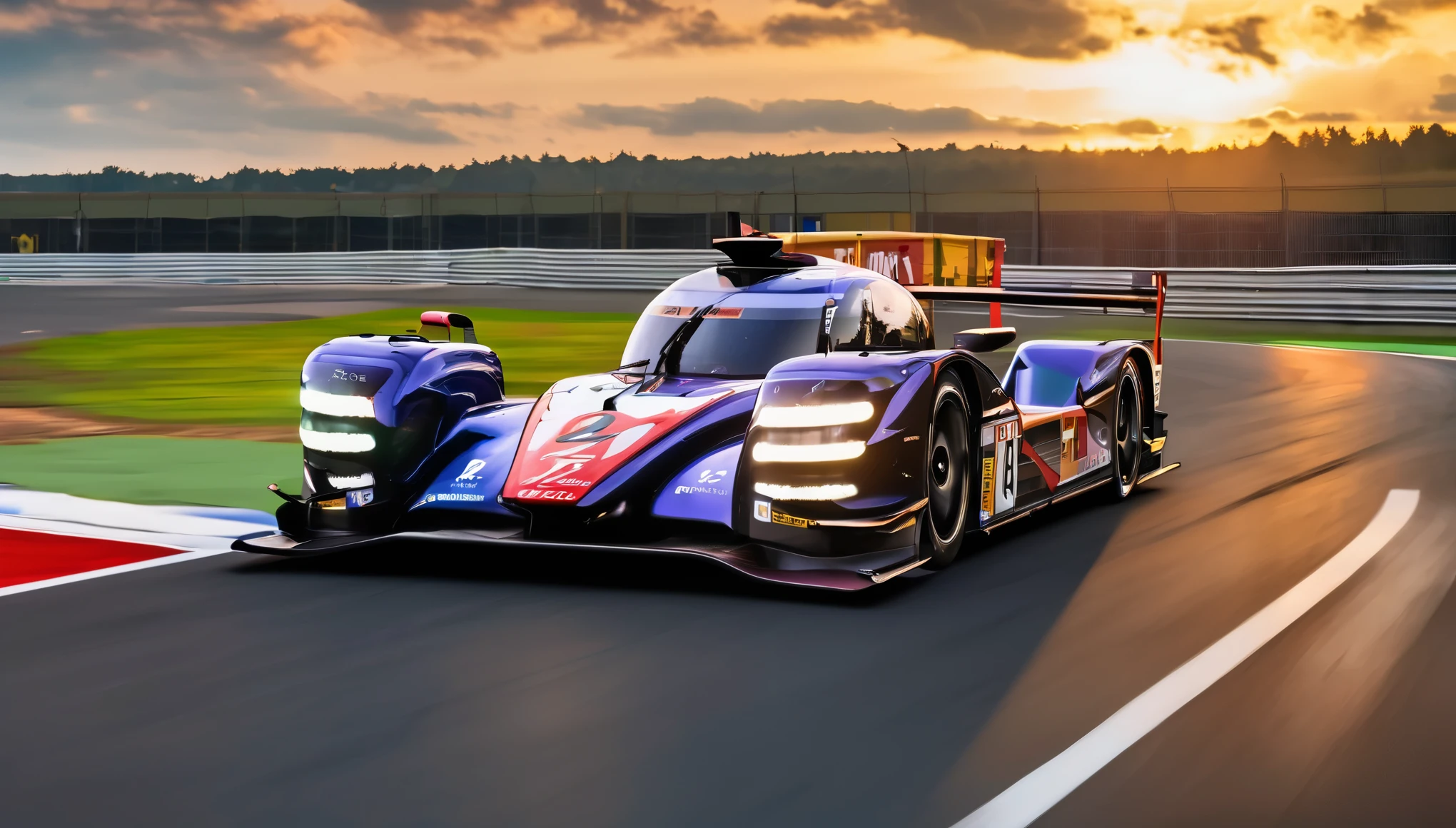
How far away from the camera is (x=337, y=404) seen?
7.39m

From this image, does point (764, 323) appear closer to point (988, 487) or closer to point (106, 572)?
point (988, 487)

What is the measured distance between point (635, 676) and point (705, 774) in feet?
3.37

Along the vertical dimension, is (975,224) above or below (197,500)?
above

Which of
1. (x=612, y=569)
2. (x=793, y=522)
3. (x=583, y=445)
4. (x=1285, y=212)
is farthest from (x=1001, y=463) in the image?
(x=1285, y=212)

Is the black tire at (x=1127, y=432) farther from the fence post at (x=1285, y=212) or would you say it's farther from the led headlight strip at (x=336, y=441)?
the fence post at (x=1285, y=212)

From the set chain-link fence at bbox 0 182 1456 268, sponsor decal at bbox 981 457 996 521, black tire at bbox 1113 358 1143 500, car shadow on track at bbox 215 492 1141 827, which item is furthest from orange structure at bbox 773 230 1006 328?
car shadow on track at bbox 215 492 1141 827

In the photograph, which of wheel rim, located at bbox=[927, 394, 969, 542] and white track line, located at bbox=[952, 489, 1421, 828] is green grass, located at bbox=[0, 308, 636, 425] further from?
white track line, located at bbox=[952, 489, 1421, 828]

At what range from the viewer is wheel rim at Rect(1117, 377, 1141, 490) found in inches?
369

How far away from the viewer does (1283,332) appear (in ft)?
93.0

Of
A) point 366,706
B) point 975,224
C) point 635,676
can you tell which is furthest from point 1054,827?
point 975,224

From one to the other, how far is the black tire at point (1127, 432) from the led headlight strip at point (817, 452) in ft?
10.5

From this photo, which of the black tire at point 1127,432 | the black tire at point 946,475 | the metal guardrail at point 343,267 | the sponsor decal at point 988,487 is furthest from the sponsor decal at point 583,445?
the metal guardrail at point 343,267

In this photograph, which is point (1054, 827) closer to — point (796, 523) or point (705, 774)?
point (705, 774)

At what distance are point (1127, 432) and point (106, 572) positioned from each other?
5.52 meters
